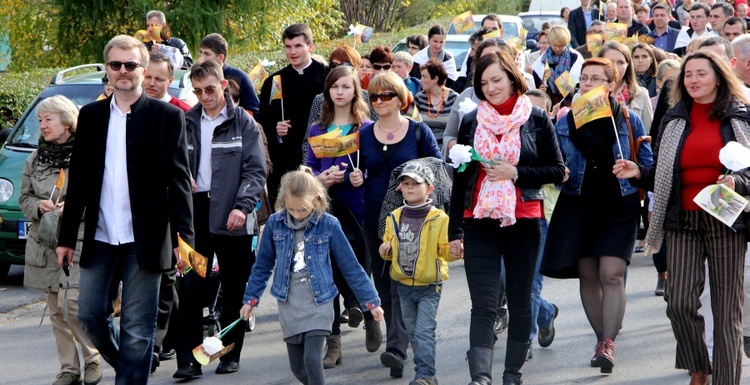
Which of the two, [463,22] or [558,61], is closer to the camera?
[558,61]

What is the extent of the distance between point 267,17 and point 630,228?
15067mm

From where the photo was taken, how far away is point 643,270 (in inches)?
430

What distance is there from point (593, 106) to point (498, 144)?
776 millimetres

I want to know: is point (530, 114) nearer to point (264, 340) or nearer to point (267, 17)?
point (264, 340)

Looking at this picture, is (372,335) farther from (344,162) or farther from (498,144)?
(498,144)

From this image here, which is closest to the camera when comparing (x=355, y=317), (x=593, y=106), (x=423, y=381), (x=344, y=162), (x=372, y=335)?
(x=423, y=381)

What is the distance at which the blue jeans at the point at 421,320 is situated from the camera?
703 centimetres

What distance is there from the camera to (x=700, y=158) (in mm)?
6410

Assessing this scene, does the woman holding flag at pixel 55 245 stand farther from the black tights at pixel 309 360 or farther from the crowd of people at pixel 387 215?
the black tights at pixel 309 360

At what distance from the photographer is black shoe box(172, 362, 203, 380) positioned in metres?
7.48

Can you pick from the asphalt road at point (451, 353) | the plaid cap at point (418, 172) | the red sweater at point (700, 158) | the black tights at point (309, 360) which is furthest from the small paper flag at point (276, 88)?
the red sweater at point (700, 158)

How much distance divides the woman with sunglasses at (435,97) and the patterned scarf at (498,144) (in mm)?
3070

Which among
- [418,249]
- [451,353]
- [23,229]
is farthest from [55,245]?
[23,229]

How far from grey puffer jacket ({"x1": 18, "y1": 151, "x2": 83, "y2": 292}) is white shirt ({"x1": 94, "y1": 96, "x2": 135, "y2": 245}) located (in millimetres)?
1028
